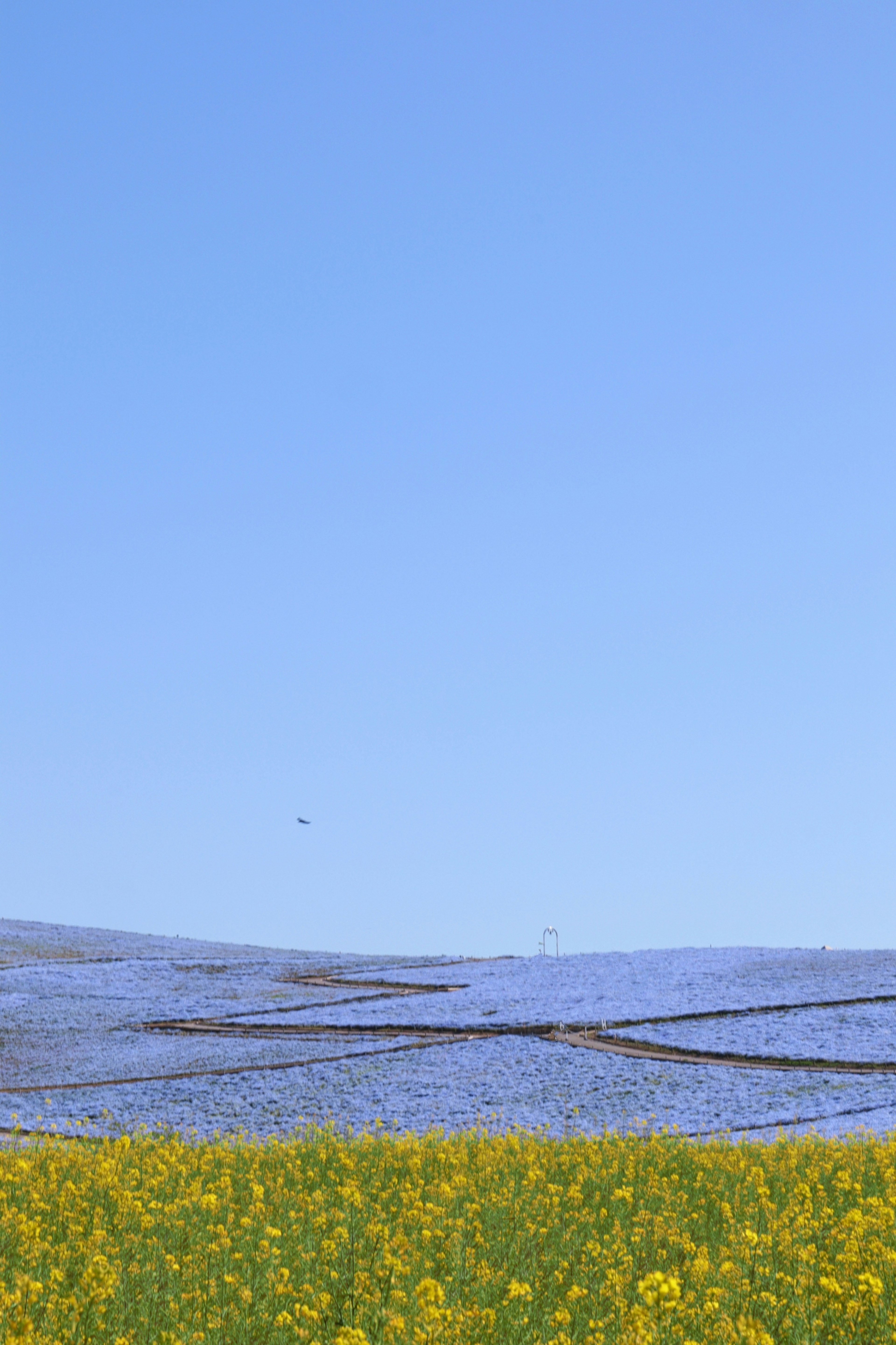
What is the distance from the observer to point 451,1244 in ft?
32.9

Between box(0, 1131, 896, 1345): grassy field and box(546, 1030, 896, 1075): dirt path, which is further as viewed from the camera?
box(546, 1030, 896, 1075): dirt path

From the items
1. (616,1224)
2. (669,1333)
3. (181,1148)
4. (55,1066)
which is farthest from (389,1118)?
(669,1333)

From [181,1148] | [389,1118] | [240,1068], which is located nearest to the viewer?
[181,1148]

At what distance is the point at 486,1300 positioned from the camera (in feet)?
27.6

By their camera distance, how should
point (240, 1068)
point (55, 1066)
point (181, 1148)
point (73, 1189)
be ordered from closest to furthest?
point (73, 1189) < point (181, 1148) < point (240, 1068) < point (55, 1066)

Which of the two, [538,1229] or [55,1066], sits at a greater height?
[538,1229]

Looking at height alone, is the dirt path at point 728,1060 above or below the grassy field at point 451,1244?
below

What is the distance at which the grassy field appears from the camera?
7523 millimetres

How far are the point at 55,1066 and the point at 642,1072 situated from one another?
1724cm

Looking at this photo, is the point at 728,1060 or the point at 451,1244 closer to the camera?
the point at 451,1244

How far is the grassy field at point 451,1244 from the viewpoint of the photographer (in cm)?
752

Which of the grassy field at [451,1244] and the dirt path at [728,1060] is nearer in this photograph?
the grassy field at [451,1244]

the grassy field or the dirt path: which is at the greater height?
the grassy field

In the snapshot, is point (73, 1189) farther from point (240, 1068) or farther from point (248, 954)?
point (248, 954)
